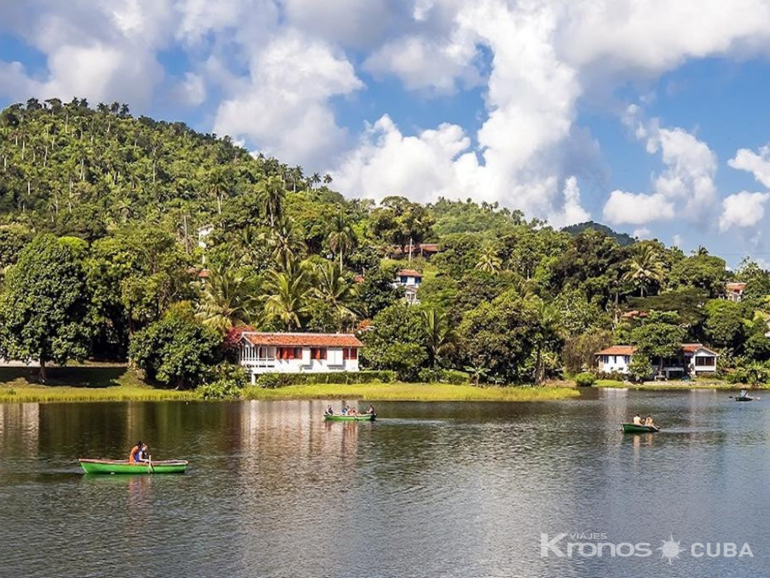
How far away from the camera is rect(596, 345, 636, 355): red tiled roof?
136 m

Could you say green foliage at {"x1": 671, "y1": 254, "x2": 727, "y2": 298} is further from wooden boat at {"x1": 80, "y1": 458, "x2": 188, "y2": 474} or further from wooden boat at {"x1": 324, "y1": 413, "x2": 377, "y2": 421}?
wooden boat at {"x1": 80, "y1": 458, "x2": 188, "y2": 474}

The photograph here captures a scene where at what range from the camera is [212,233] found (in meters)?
160

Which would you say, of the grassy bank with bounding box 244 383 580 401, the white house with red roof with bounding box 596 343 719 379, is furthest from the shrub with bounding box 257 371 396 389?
the white house with red roof with bounding box 596 343 719 379

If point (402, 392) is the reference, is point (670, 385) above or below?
below

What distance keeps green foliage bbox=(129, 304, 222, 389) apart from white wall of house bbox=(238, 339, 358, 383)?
23.7 ft

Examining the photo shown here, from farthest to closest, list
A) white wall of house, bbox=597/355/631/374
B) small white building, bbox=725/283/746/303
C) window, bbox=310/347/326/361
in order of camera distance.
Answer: small white building, bbox=725/283/746/303 < white wall of house, bbox=597/355/631/374 < window, bbox=310/347/326/361

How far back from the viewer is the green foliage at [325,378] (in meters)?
97.3

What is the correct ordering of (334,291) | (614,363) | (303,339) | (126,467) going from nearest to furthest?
(126,467) → (303,339) → (334,291) → (614,363)

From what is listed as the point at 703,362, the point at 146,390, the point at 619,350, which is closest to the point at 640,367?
the point at 619,350

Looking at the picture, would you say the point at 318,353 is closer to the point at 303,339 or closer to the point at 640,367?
the point at 303,339

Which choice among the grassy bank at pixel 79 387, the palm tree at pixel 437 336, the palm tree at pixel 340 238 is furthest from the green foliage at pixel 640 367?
the grassy bank at pixel 79 387

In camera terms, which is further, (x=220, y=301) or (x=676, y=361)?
(x=676, y=361)

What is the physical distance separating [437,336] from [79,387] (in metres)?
40.7

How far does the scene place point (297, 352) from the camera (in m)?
104
